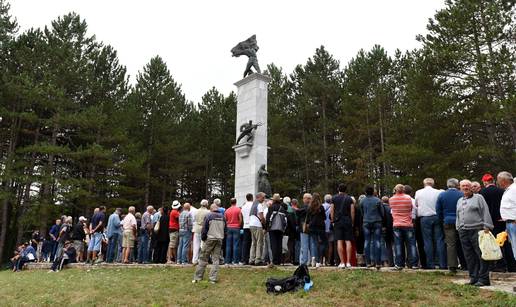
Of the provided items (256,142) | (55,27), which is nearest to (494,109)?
(256,142)

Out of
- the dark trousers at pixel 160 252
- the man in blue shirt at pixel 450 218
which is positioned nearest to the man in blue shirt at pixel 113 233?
the dark trousers at pixel 160 252

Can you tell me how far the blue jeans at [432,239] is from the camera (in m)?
7.85

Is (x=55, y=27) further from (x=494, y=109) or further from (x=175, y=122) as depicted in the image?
(x=494, y=109)

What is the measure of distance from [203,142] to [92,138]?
27.0ft

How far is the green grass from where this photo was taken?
5.95 metres

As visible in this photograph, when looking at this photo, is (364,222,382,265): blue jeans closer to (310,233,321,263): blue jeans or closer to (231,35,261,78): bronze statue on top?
(310,233,321,263): blue jeans

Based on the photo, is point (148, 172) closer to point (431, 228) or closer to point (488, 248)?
point (431, 228)

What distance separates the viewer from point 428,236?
7996mm

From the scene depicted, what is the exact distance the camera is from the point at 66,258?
12.5 meters

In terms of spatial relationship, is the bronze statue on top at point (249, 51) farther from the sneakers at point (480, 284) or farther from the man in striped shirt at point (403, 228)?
the sneakers at point (480, 284)

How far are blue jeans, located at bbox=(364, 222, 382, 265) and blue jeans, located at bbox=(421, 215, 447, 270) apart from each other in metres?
0.86

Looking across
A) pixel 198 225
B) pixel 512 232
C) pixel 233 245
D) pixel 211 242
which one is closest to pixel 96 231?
pixel 198 225

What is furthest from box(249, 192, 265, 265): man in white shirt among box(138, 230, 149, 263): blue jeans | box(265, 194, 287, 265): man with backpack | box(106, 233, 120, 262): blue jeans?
box(106, 233, 120, 262): blue jeans

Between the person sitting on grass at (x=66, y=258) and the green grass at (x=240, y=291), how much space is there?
6.98ft
